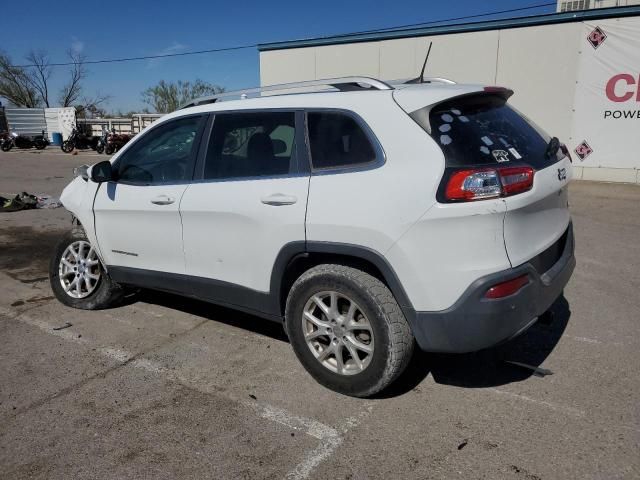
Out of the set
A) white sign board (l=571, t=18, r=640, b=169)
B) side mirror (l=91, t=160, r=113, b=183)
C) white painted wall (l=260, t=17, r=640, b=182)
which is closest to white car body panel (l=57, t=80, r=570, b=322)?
side mirror (l=91, t=160, r=113, b=183)

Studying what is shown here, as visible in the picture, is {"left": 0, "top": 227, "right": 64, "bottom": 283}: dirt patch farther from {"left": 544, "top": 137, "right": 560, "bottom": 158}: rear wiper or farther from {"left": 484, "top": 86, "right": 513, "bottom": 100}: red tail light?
{"left": 544, "top": 137, "right": 560, "bottom": 158}: rear wiper

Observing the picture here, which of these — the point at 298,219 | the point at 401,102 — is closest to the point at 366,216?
the point at 298,219

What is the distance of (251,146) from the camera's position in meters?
3.51

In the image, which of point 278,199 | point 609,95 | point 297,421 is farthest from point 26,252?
point 609,95

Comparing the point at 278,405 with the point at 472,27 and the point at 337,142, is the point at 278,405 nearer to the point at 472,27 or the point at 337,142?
the point at 337,142

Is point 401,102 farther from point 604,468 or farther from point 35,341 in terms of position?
point 35,341

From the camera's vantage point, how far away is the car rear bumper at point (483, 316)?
2.60m

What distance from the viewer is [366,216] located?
9.15ft

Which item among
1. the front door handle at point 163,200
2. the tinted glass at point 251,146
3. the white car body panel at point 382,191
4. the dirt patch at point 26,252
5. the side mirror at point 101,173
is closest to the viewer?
the white car body panel at point 382,191

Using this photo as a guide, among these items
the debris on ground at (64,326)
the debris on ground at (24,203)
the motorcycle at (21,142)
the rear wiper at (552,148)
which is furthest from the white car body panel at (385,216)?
the motorcycle at (21,142)

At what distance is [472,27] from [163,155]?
12.0 meters

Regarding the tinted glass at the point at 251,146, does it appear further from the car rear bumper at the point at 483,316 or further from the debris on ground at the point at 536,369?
the debris on ground at the point at 536,369

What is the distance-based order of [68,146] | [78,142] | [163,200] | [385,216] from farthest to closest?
[78,142] → [68,146] → [163,200] → [385,216]

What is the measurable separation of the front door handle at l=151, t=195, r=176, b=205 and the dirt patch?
8.86ft
